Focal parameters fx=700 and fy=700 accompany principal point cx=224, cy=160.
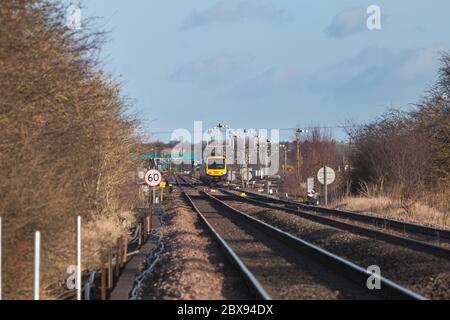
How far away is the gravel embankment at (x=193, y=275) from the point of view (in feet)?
37.6

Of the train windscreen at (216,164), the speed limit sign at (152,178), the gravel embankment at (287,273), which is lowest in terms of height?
the gravel embankment at (287,273)

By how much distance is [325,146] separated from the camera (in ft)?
200

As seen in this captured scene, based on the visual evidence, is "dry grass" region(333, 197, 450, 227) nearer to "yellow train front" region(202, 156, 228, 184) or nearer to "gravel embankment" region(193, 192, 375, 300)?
"gravel embankment" region(193, 192, 375, 300)

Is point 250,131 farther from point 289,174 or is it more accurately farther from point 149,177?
point 149,177

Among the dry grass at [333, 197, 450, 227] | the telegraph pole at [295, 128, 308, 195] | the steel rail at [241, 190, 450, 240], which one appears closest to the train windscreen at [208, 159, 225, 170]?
the telegraph pole at [295, 128, 308, 195]

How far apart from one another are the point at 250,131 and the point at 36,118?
82.3m

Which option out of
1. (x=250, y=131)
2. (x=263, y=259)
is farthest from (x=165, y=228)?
(x=250, y=131)

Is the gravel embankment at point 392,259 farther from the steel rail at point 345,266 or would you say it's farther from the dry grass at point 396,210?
the dry grass at point 396,210

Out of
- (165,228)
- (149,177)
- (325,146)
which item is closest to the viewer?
(165,228)

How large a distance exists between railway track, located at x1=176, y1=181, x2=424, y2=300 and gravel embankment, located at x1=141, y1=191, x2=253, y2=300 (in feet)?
0.99

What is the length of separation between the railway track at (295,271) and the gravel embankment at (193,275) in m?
0.30

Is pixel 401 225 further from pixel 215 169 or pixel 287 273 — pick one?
pixel 215 169

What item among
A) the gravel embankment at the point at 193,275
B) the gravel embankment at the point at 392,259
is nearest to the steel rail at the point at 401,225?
the gravel embankment at the point at 392,259

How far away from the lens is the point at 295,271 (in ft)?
47.2
